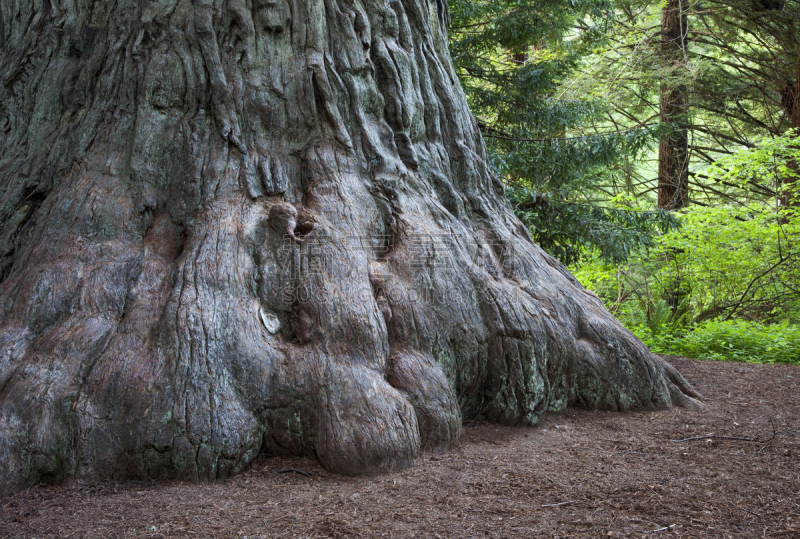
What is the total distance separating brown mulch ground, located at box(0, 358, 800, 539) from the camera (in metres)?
2.67

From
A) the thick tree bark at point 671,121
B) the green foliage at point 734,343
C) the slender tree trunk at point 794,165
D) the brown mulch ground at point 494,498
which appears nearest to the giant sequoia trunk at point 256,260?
the brown mulch ground at point 494,498

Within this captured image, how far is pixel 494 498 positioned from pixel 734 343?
7578 mm

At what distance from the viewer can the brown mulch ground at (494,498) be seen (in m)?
2.67

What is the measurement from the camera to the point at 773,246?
11.1 meters

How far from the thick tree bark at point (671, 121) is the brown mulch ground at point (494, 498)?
33.4ft

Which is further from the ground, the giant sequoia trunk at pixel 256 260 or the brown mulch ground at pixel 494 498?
the giant sequoia trunk at pixel 256 260

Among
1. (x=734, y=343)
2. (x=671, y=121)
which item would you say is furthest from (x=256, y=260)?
(x=671, y=121)

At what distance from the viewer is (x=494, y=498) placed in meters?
3.02

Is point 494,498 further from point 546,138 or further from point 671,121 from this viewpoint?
point 671,121

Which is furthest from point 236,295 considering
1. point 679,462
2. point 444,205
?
point 679,462

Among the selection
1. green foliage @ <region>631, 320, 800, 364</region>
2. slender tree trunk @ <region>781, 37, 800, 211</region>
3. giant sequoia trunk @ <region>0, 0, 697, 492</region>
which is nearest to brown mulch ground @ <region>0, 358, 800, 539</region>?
giant sequoia trunk @ <region>0, 0, 697, 492</region>

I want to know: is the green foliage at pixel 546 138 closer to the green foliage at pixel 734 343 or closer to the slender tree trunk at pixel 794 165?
the green foliage at pixel 734 343

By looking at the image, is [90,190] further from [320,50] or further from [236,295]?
[320,50]

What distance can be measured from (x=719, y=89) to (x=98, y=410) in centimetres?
1389
